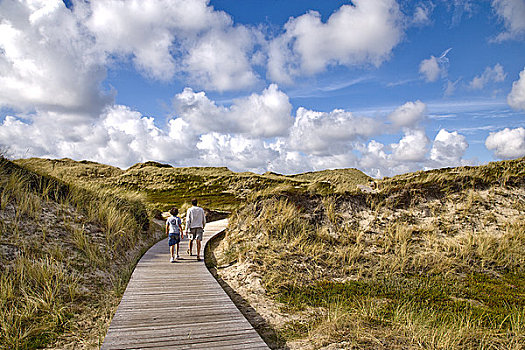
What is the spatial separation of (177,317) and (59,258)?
490cm

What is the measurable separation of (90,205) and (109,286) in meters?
4.57

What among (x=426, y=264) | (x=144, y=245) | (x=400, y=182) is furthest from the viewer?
(x=400, y=182)

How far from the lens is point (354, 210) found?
42.9 ft

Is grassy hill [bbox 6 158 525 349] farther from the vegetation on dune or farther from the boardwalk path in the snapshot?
the boardwalk path

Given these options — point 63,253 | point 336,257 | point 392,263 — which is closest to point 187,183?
point 63,253

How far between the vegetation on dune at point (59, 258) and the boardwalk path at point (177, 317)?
32.7 inches

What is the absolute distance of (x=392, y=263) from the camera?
387 inches

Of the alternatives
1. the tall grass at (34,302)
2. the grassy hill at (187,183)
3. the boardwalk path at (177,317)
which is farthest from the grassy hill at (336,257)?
the grassy hill at (187,183)

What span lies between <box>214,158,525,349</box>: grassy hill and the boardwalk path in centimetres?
113

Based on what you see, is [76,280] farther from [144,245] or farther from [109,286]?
[144,245]

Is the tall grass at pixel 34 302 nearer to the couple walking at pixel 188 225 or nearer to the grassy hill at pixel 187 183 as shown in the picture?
the couple walking at pixel 188 225

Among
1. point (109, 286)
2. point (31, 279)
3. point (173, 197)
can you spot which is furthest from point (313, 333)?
point (173, 197)

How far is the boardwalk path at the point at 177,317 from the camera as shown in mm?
4602

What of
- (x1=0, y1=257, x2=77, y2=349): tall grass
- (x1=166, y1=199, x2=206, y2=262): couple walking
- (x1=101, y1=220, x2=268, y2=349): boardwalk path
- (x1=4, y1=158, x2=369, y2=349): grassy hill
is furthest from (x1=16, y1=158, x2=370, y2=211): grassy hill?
(x1=101, y1=220, x2=268, y2=349): boardwalk path
